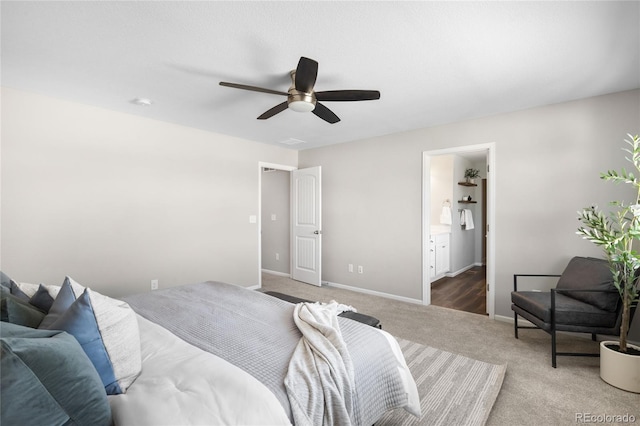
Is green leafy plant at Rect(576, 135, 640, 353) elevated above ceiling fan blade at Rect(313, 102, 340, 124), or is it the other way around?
ceiling fan blade at Rect(313, 102, 340, 124)

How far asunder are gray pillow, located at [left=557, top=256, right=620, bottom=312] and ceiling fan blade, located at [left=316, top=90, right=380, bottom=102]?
247 centimetres

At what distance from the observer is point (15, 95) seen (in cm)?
280

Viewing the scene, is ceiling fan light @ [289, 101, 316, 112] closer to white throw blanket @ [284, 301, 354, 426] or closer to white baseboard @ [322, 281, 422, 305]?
white throw blanket @ [284, 301, 354, 426]

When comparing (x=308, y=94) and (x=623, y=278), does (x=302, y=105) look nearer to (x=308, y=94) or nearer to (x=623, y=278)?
(x=308, y=94)

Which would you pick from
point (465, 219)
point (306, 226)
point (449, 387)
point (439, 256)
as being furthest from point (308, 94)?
point (465, 219)

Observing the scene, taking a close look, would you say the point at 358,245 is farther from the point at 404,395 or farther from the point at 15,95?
the point at 15,95

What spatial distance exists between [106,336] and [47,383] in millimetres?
390

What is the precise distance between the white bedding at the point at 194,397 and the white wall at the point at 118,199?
261cm

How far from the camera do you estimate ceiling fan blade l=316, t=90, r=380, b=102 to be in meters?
2.25

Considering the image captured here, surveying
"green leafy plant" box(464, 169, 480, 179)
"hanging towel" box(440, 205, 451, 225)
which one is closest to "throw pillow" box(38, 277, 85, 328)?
"hanging towel" box(440, 205, 451, 225)

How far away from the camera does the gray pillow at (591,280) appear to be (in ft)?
8.02

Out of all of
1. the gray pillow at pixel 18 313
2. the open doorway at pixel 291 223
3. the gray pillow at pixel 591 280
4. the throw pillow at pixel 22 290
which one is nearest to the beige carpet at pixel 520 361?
the gray pillow at pixel 591 280

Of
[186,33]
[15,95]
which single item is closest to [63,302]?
[186,33]

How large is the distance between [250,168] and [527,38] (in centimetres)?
381
